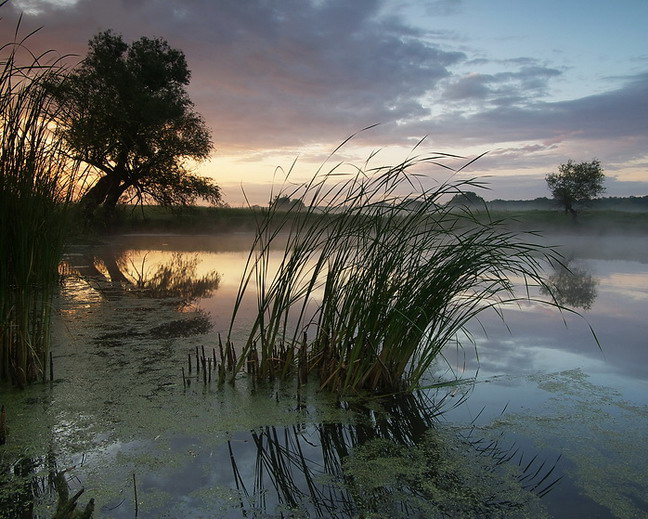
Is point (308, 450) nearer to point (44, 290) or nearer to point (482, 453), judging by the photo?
point (482, 453)

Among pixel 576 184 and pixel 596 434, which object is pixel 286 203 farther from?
pixel 576 184

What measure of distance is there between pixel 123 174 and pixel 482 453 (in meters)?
13.6

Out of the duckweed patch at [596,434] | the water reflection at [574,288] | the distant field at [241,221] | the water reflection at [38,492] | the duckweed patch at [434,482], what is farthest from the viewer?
the distant field at [241,221]

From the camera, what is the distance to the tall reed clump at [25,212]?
8.17 ft

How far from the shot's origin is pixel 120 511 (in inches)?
65.9

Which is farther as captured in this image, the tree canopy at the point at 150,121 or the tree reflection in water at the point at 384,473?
the tree canopy at the point at 150,121

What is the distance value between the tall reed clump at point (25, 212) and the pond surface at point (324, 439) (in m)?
0.26

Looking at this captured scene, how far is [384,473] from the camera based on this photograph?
6.51ft

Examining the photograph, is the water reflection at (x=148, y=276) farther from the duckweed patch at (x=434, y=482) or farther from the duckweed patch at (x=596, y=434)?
the duckweed patch at (x=596, y=434)

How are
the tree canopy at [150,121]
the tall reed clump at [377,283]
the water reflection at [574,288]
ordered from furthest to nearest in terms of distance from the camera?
1. the tree canopy at [150,121]
2. the water reflection at [574,288]
3. the tall reed clump at [377,283]

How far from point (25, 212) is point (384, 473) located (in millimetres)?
2149

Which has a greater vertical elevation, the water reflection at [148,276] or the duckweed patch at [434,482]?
the water reflection at [148,276]

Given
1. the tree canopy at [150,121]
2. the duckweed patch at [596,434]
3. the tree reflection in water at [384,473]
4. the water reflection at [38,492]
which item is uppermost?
the tree canopy at [150,121]

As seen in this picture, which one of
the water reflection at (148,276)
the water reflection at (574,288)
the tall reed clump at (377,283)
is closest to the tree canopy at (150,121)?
the water reflection at (148,276)
